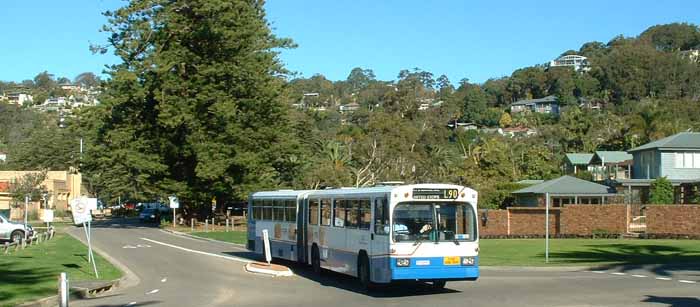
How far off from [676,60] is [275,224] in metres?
148

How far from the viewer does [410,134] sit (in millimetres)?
80875

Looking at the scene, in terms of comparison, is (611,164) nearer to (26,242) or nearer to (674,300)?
(26,242)

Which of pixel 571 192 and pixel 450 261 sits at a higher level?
pixel 571 192

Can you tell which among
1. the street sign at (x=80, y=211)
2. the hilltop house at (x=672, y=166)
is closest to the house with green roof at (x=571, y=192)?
the hilltop house at (x=672, y=166)

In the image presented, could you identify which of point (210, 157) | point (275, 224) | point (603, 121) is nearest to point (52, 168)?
point (210, 157)

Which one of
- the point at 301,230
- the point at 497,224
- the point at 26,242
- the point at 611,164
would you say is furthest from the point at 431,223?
the point at 611,164

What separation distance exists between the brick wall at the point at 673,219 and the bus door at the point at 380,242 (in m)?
31.4

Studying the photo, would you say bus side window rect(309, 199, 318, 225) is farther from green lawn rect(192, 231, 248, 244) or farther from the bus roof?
green lawn rect(192, 231, 248, 244)

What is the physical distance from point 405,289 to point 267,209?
394 inches

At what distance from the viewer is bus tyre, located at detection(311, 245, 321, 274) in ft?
83.0

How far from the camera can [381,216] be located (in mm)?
20188

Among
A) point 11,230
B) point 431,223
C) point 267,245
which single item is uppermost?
point 431,223

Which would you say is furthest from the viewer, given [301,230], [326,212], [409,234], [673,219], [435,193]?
[673,219]

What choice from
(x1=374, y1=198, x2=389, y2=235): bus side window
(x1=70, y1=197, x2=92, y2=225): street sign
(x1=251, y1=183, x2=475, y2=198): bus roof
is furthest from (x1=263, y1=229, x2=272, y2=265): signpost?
(x1=374, y1=198, x2=389, y2=235): bus side window
